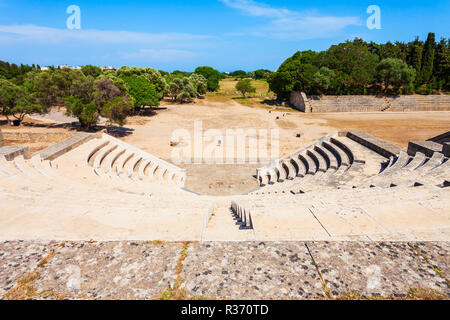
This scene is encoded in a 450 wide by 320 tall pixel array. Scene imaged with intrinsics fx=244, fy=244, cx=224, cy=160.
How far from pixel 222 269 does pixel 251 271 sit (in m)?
0.40

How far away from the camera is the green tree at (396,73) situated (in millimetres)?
42219

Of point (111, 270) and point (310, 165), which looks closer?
point (111, 270)

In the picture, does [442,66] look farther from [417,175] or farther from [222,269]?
[222,269]

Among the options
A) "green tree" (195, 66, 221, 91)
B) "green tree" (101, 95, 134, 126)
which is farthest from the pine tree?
"green tree" (101, 95, 134, 126)

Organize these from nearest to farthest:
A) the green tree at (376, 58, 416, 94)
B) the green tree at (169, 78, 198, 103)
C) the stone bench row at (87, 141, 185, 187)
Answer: the stone bench row at (87, 141, 185, 187), the green tree at (376, 58, 416, 94), the green tree at (169, 78, 198, 103)

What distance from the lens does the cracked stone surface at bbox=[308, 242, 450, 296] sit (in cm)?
304

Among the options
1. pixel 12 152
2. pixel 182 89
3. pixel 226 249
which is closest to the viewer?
pixel 226 249

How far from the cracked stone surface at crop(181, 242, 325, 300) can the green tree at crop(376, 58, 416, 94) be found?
50.3 metres

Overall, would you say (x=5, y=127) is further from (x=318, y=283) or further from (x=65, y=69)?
(x=318, y=283)

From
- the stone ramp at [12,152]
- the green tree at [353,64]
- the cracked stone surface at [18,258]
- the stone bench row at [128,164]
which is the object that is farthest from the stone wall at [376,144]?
the green tree at [353,64]

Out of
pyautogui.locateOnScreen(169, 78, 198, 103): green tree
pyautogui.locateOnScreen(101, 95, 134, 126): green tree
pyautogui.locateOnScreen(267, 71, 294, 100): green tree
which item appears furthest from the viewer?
pyautogui.locateOnScreen(169, 78, 198, 103): green tree

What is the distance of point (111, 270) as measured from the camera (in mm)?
3389

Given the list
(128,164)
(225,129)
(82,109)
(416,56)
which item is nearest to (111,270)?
(128,164)

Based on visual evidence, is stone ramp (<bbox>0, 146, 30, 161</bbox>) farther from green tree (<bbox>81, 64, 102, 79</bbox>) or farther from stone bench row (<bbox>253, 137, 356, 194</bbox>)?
green tree (<bbox>81, 64, 102, 79</bbox>)
